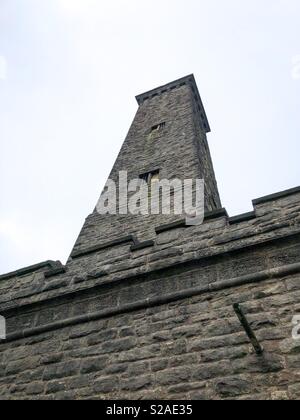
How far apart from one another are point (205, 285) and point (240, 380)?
1023 millimetres

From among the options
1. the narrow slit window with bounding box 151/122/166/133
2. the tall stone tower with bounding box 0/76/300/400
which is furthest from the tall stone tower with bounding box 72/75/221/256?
the tall stone tower with bounding box 0/76/300/400

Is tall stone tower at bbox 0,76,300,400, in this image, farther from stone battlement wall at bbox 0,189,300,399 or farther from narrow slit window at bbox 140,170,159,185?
narrow slit window at bbox 140,170,159,185

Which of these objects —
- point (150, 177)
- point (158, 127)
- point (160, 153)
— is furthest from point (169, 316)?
point (158, 127)

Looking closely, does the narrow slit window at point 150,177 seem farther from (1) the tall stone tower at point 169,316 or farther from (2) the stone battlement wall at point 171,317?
(2) the stone battlement wall at point 171,317

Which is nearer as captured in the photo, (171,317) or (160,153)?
(171,317)

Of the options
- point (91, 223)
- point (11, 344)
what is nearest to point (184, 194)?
point (91, 223)

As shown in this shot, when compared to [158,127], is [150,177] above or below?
below

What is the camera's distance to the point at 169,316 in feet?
13.7

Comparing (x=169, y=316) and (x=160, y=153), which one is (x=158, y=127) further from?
(x=169, y=316)

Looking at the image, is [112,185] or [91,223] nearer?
[91,223]

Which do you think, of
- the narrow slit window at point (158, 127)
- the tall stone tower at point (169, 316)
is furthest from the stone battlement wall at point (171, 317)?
the narrow slit window at point (158, 127)
